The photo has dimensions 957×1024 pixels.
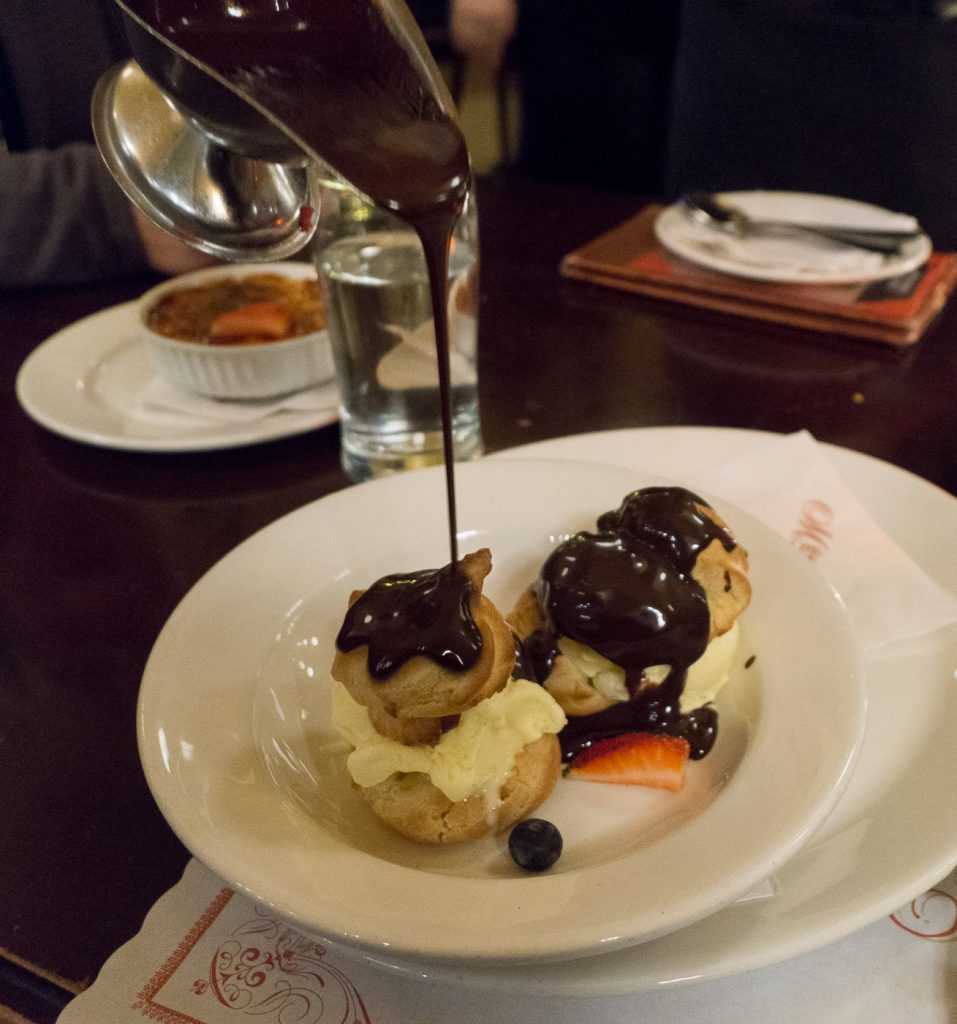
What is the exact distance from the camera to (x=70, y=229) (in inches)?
78.9

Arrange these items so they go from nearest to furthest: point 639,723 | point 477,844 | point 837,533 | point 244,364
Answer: point 477,844
point 639,723
point 837,533
point 244,364

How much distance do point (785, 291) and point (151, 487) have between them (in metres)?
1.32

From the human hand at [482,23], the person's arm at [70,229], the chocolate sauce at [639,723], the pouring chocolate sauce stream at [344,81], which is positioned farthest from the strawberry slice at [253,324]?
the human hand at [482,23]

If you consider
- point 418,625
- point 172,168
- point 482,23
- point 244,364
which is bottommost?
point 482,23

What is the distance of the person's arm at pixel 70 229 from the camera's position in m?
2.00

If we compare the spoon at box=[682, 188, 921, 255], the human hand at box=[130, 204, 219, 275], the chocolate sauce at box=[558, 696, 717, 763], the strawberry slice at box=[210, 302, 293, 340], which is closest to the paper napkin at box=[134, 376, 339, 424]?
the strawberry slice at box=[210, 302, 293, 340]

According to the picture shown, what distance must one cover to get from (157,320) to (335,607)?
0.84 meters

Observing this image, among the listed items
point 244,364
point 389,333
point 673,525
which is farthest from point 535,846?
point 244,364

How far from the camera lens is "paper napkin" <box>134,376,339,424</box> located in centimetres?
148

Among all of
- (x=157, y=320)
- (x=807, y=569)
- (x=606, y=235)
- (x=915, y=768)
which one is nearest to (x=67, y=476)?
(x=157, y=320)

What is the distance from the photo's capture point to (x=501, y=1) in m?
5.13

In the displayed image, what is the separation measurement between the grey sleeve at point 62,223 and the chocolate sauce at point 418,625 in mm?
1593

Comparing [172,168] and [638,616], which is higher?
[172,168]

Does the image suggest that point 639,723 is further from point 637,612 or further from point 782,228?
point 782,228
